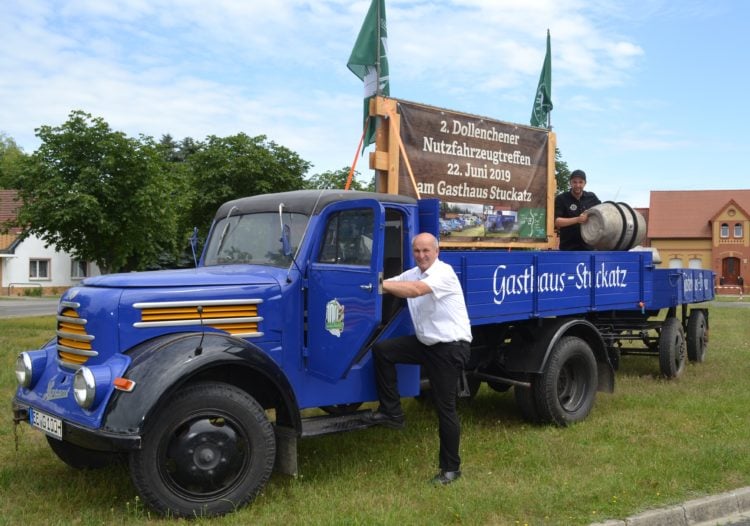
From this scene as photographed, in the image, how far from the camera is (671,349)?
9.41 meters

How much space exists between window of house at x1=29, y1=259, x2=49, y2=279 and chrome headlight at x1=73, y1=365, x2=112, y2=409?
1629 inches

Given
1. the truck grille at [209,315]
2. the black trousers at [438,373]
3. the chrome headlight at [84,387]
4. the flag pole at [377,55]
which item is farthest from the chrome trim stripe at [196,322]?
the flag pole at [377,55]

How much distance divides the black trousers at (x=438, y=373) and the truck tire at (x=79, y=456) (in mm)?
2082

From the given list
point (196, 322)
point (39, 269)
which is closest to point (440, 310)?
point (196, 322)

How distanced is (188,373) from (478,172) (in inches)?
182

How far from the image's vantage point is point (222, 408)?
14.9ft

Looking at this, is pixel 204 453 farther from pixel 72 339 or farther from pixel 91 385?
pixel 72 339

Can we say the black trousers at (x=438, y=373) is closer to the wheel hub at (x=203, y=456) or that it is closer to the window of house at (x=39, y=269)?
the wheel hub at (x=203, y=456)

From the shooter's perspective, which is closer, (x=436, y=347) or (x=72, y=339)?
(x=72, y=339)

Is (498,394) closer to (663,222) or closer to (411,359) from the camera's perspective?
(411,359)

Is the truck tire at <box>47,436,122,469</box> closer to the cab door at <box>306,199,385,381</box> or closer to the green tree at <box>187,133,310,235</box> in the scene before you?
the cab door at <box>306,199,385,381</box>

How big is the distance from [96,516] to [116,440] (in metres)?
0.72

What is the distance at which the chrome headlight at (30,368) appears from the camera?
497cm

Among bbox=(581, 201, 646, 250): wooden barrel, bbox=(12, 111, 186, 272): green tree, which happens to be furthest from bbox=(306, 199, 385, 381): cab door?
bbox=(12, 111, 186, 272): green tree
